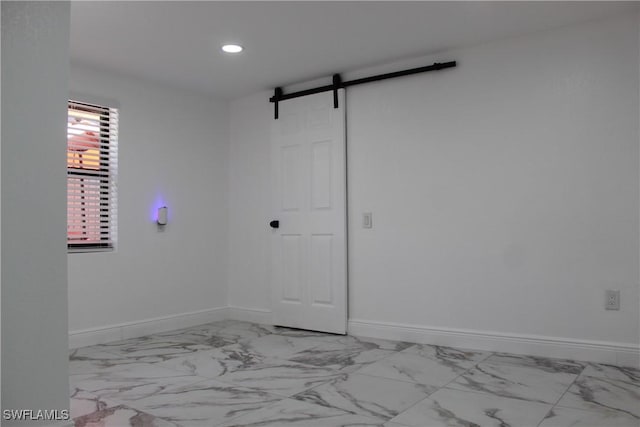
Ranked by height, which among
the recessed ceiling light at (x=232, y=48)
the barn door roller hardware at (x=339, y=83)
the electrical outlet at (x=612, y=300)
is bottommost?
the electrical outlet at (x=612, y=300)

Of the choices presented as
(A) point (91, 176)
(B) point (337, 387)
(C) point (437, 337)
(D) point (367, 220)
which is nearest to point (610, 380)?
(C) point (437, 337)

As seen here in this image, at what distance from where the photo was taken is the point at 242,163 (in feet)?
17.3

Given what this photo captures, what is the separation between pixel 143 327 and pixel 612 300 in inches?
145

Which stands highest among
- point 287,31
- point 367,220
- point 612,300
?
point 287,31

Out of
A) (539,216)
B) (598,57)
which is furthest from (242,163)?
(598,57)

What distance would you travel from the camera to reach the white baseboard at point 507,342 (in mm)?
3311

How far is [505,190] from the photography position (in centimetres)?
372

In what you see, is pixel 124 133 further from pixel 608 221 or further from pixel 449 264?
pixel 608 221

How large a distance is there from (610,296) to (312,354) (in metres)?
2.06

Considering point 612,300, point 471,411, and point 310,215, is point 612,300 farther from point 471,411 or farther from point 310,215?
point 310,215

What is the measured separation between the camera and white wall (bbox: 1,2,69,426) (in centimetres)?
173

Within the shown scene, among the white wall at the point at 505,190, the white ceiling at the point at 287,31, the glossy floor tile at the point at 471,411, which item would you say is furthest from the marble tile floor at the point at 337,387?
the white ceiling at the point at 287,31

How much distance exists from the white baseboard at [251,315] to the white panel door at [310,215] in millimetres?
158

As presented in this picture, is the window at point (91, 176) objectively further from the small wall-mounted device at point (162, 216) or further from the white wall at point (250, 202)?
the white wall at point (250, 202)
